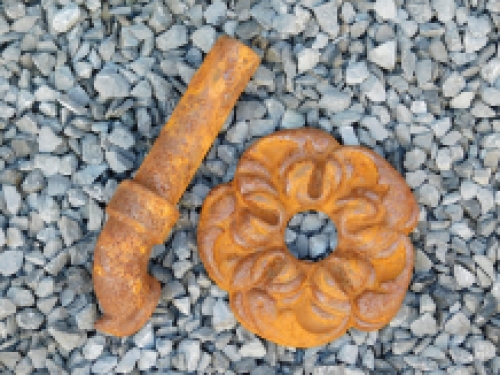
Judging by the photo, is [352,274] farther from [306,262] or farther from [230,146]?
[230,146]

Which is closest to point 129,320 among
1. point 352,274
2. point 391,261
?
A: point 352,274

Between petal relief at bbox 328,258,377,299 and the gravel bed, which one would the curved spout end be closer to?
the gravel bed

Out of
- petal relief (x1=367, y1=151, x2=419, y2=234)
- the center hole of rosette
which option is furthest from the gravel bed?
petal relief (x1=367, y1=151, x2=419, y2=234)

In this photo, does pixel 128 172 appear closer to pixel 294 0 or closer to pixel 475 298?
pixel 294 0

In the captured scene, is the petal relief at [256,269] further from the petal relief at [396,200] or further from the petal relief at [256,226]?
the petal relief at [396,200]

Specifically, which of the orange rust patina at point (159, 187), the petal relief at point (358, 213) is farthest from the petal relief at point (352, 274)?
the orange rust patina at point (159, 187)

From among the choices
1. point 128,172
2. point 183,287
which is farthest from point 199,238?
point 128,172
